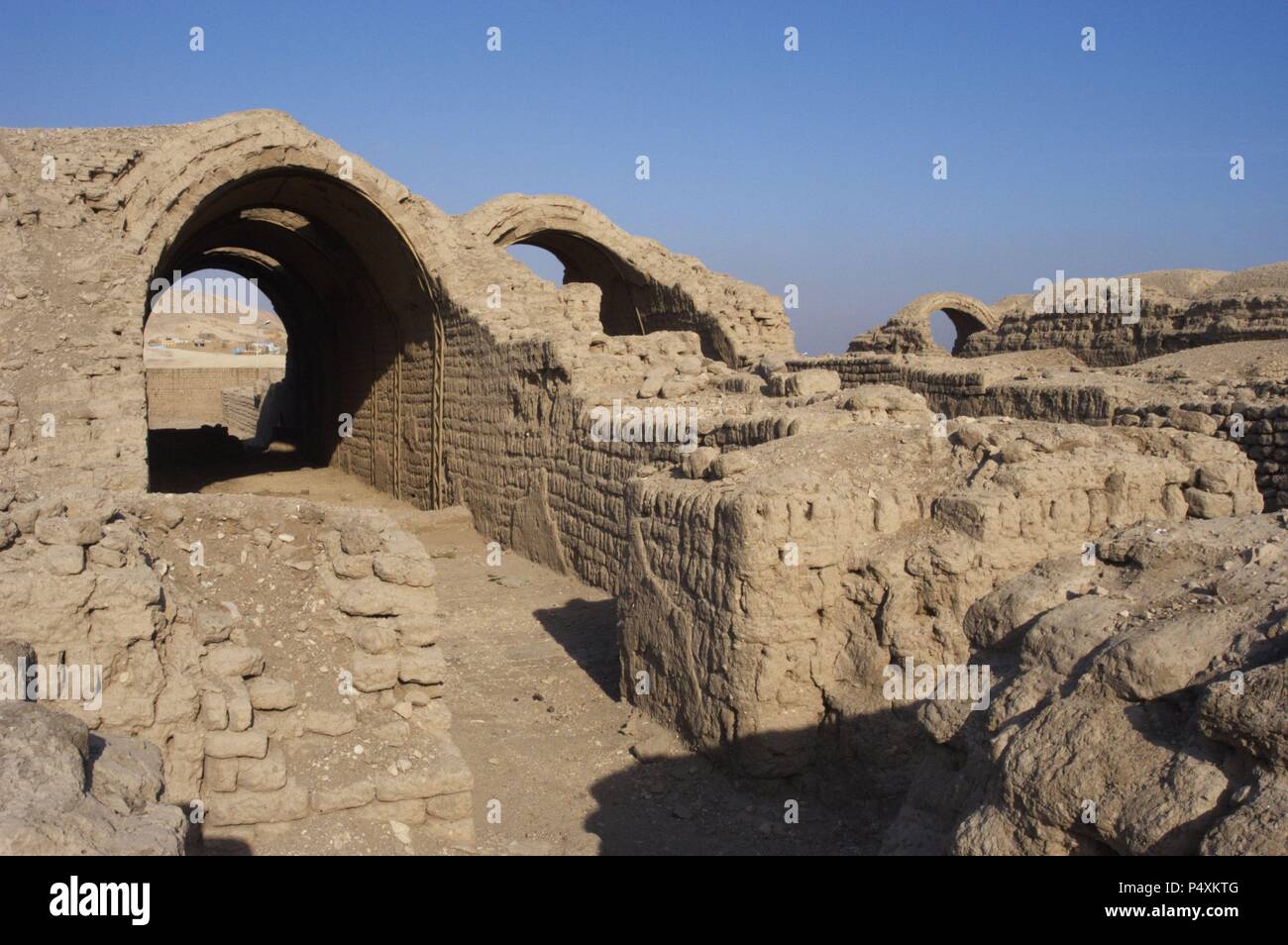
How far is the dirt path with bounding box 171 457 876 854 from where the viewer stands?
496cm

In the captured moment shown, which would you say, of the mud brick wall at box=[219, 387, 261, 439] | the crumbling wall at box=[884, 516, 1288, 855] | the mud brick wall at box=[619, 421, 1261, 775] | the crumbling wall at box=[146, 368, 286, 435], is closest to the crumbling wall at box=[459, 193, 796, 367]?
the mud brick wall at box=[619, 421, 1261, 775]

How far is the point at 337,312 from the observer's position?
1645 centimetres

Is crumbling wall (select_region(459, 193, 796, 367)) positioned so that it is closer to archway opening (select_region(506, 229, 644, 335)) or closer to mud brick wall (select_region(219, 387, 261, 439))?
archway opening (select_region(506, 229, 644, 335))

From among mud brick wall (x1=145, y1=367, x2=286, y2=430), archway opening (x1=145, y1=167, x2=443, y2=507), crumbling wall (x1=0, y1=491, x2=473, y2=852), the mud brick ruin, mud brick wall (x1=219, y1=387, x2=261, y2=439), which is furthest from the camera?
mud brick wall (x1=145, y1=367, x2=286, y2=430)

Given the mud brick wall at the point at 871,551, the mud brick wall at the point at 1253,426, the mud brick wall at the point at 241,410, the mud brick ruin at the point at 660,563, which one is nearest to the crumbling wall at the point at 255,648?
the mud brick ruin at the point at 660,563

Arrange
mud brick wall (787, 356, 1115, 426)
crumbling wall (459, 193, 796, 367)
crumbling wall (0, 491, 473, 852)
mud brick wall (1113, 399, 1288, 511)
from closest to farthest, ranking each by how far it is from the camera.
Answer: crumbling wall (0, 491, 473, 852)
mud brick wall (1113, 399, 1288, 511)
mud brick wall (787, 356, 1115, 426)
crumbling wall (459, 193, 796, 367)

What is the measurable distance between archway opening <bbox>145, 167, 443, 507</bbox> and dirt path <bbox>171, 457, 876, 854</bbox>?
4.45m

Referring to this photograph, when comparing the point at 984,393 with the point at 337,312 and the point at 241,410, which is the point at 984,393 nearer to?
the point at 337,312

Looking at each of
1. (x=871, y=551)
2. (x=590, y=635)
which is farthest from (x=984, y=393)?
(x=871, y=551)

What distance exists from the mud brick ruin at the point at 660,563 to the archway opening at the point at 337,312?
12.8 inches

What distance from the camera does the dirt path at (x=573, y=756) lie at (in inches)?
195

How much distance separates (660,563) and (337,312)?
11.8m
